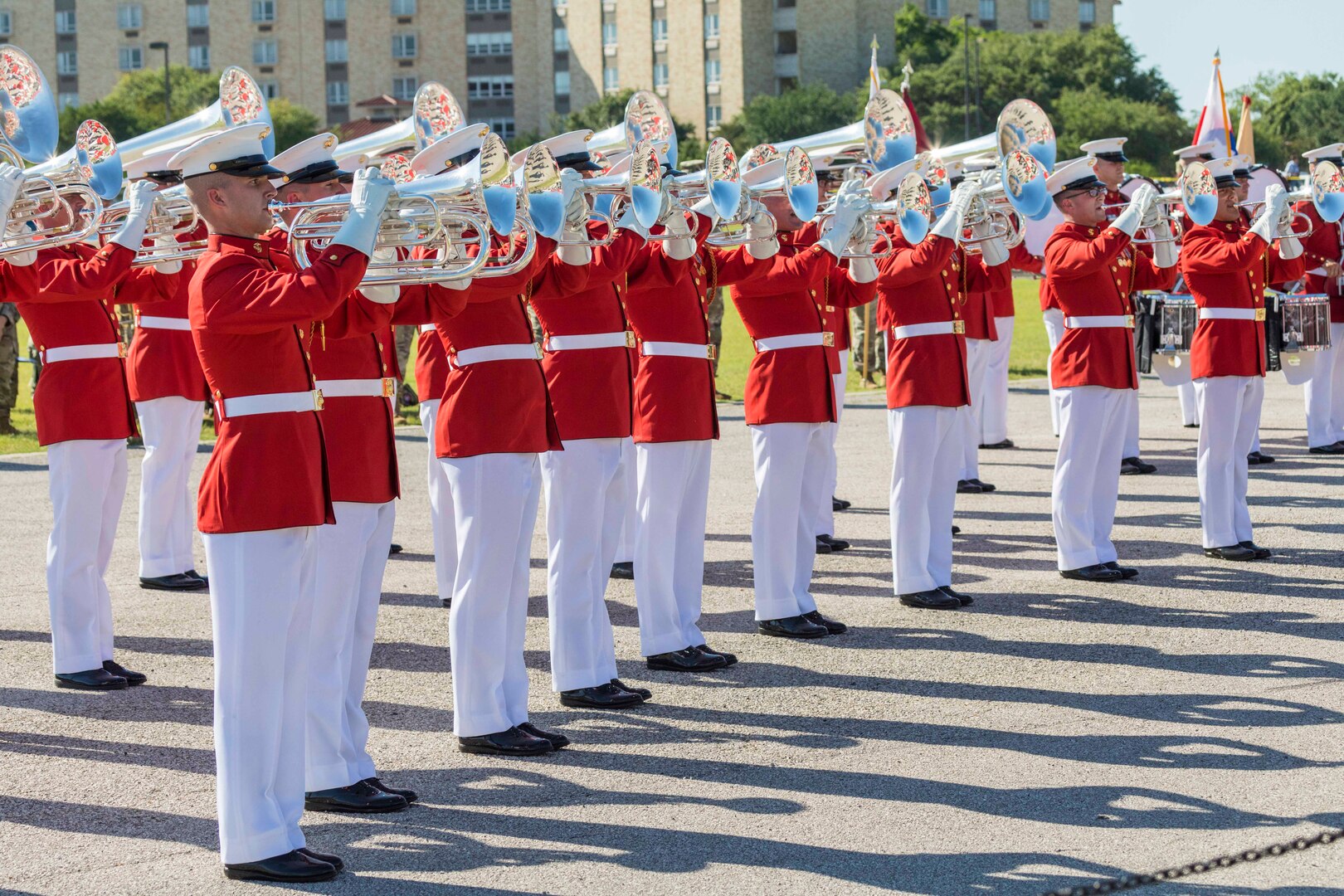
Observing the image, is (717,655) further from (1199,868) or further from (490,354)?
(1199,868)

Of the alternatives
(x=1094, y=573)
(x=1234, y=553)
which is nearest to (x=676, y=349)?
(x=1094, y=573)

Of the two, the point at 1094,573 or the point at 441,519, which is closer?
the point at 441,519

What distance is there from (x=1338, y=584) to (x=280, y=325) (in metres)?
6.02

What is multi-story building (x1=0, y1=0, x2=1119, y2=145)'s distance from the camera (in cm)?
8762

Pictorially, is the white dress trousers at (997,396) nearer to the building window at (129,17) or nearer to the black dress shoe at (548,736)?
the black dress shoe at (548,736)

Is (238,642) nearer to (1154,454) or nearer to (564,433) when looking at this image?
(564,433)

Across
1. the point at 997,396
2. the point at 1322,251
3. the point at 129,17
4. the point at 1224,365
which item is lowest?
the point at 997,396

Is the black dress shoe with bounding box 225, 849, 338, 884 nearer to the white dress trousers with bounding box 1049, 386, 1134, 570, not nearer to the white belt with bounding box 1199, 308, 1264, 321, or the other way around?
the white dress trousers with bounding box 1049, 386, 1134, 570

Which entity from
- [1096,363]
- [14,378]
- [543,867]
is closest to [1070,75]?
[14,378]

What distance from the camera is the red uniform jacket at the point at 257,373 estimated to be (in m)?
4.86

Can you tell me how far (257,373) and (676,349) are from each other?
8.83ft

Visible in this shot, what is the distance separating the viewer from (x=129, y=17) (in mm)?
90250

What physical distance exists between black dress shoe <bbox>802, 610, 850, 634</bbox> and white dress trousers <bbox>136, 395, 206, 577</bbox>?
3.64m

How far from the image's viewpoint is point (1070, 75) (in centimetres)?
7862
